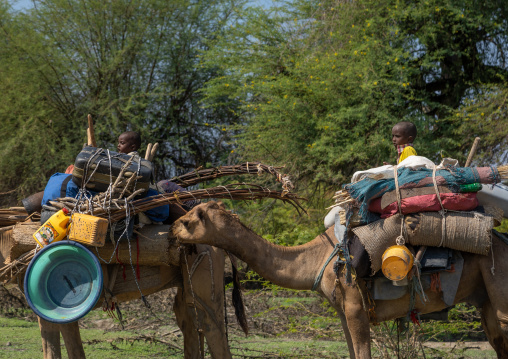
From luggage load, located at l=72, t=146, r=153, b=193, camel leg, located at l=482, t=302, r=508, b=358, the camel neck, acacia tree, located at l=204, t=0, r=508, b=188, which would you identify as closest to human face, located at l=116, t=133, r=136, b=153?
luggage load, located at l=72, t=146, r=153, b=193

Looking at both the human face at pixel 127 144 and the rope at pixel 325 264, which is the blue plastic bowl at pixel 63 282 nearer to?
the human face at pixel 127 144

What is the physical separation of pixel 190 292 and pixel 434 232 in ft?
8.00

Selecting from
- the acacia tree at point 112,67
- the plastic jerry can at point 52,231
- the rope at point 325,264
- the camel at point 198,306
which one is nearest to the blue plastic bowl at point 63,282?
the plastic jerry can at point 52,231

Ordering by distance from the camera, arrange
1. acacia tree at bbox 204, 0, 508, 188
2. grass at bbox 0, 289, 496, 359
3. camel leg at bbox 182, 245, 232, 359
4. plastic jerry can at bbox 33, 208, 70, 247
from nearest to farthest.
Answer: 1. plastic jerry can at bbox 33, 208, 70, 247
2. camel leg at bbox 182, 245, 232, 359
3. grass at bbox 0, 289, 496, 359
4. acacia tree at bbox 204, 0, 508, 188

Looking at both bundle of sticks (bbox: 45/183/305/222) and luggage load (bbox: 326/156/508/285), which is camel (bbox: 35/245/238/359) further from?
luggage load (bbox: 326/156/508/285)

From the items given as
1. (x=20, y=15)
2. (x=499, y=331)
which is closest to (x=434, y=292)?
(x=499, y=331)

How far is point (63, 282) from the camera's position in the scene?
5.05m

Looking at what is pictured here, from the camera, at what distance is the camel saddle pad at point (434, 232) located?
15.5 feet

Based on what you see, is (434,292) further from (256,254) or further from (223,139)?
(223,139)

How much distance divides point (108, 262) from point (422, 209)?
2.85 m

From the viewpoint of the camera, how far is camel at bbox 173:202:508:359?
4.81 metres

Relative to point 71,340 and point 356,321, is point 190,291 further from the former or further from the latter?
point 356,321

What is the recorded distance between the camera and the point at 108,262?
5465mm

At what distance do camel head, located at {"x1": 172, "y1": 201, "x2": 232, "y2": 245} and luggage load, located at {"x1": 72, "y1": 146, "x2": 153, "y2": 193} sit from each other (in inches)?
23.8
